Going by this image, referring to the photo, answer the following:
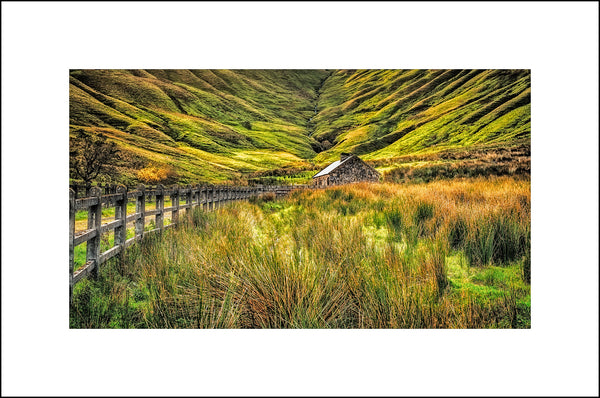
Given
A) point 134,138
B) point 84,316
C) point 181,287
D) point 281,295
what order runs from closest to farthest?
point 281,295 → point 181,287 → point 84,316 → point 134,138

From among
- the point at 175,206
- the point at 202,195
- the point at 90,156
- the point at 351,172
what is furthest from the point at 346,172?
the point at 175,206

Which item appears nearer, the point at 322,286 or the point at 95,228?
the point at 322,286

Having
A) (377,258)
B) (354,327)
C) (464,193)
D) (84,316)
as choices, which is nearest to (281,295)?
(354,327)

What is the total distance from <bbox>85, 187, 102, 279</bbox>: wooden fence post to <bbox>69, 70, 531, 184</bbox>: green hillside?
3494mm

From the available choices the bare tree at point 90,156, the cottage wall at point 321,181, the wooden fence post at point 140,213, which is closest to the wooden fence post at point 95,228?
the wooden fence post at point 140,213

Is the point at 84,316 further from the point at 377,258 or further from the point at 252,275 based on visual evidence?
the point at 377,258

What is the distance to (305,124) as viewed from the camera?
636 inches

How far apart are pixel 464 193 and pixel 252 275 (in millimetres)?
5386

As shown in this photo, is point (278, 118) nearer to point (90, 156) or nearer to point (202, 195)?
point (202, 195)

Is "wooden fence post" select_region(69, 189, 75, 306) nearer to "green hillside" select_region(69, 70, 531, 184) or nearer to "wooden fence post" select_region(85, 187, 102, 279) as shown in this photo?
"wooden fence post" select_region(85, 187, 102, 279)

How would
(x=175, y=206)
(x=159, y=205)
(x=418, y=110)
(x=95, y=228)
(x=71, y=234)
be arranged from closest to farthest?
1. (x=71, y=234)
2. (x=95, y=228)
3. (x=159, y=205)
4. (x=175, y=206)
5. (x=418, y=110)

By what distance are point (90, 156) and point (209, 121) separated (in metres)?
12.0

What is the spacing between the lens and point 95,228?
3.48 meters

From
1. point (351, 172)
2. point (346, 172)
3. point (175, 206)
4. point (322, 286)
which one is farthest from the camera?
point (351, 172)
